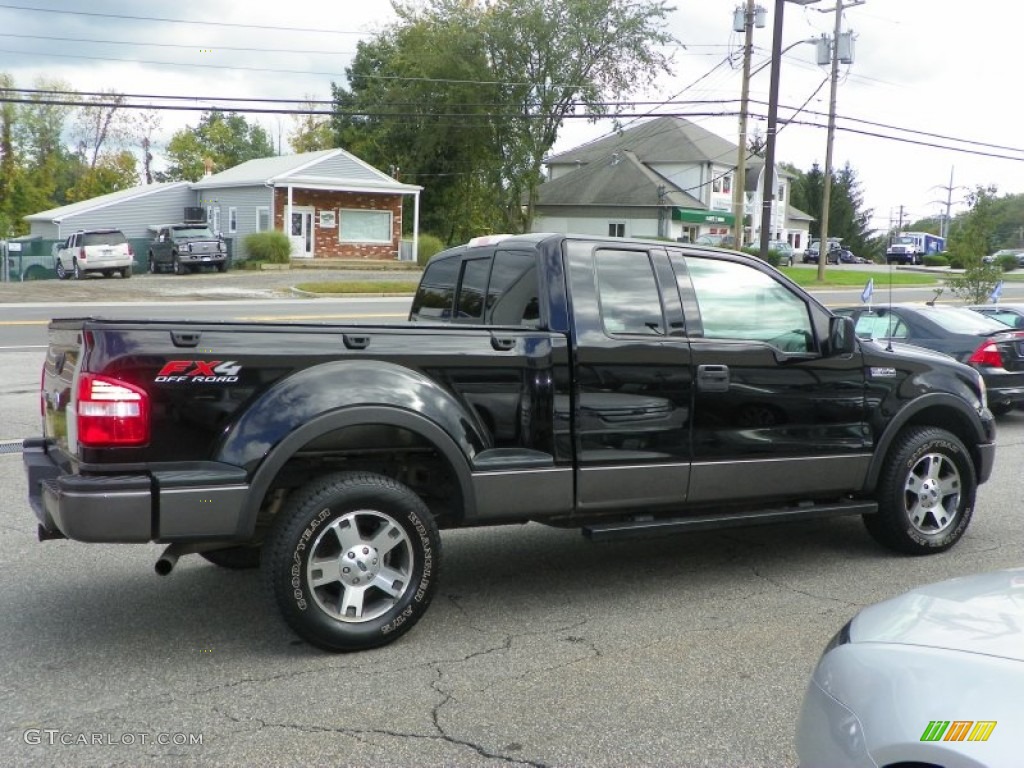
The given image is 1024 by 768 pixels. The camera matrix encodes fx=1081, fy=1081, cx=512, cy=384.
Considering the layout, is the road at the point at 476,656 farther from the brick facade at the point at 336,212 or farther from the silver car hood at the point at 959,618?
the brick facade at the point at 336,212

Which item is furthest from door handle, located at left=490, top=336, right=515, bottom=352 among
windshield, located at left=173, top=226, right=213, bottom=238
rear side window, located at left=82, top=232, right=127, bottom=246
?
windshield, located at left=173, top=226, right=213, bottom=238

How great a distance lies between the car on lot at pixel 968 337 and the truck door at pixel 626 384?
281 inches

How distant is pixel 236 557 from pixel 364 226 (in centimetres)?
4410

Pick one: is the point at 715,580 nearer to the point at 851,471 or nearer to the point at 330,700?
the point at 851,471

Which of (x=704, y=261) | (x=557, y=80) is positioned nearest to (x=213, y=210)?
(x=557, y=80)

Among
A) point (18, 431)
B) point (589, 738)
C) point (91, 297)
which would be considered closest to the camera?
point (589, 738)

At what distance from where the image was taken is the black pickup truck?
4582mm

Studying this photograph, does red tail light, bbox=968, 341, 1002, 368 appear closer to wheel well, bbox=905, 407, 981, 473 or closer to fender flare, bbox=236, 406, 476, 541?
wheel well, bbox=905, 407, 981, 473

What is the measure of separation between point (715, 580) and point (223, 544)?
2817 mm

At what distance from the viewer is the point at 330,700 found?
14.4 feet

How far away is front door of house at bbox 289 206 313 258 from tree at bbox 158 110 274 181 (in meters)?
43.1

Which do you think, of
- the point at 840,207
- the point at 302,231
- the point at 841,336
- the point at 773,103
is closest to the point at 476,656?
the point at 841,336
